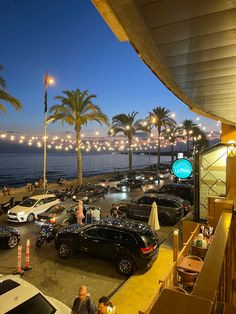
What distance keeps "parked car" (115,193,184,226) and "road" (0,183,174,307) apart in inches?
244

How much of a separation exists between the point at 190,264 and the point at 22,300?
169 inches

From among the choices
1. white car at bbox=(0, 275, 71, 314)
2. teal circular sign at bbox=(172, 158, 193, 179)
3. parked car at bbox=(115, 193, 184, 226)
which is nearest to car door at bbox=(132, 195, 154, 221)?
parked car at bbox=(115, 193, 184, 226)

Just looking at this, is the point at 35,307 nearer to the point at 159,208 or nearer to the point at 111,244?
the point at 111,244

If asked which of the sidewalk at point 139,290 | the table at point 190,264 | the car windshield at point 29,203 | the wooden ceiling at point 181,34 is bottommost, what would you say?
the sidewalk at point 139,290

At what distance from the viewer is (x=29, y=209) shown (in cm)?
1655

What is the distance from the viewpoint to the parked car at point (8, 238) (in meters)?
11.5

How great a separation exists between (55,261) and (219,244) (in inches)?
357

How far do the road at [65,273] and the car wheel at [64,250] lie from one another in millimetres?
212

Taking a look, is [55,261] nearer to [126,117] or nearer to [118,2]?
[118,2]

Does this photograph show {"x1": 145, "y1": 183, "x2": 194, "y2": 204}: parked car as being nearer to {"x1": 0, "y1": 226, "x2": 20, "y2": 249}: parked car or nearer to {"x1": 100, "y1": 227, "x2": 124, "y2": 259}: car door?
{"x1": 100, "y1": 227, "x2": 124, "y2": 259}: car door

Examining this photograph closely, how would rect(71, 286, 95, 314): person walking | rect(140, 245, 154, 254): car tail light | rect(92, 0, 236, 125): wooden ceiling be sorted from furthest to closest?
rect(140, 245, 154, 254): car tail light, rect(71, 286, 95, 314): person walking, rect(92, 0, 236, 125): wooden ceiling

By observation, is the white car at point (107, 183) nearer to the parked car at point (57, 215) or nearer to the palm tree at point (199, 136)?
the parked car at point (57, 215)

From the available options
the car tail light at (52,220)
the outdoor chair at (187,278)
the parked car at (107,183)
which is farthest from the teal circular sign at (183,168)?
the parked car at (107,183)

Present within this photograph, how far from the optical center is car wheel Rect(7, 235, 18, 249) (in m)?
Answer: 11.7
